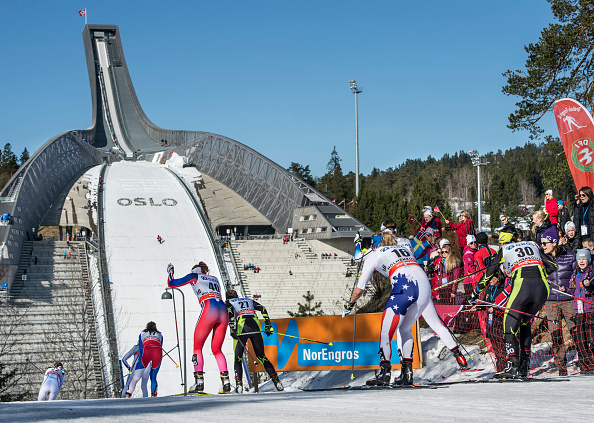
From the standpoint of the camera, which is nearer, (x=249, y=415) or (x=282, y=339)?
(x=249, y=415)

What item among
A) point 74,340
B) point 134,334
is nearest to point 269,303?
point 134,334

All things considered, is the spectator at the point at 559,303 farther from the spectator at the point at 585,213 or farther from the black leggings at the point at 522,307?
the spectator at the point at 585,213

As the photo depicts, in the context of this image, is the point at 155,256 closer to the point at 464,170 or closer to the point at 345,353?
the point at 345,353

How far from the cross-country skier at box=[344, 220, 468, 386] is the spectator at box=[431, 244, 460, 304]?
3631mm

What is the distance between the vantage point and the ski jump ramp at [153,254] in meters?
25.1

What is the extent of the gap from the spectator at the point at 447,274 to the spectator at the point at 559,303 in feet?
6.07

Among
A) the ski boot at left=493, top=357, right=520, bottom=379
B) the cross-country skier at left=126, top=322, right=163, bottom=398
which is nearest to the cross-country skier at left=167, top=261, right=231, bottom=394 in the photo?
the cross-country skier at left=126, top=322, right=163, bottom=398

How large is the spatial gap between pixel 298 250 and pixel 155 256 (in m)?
8.57

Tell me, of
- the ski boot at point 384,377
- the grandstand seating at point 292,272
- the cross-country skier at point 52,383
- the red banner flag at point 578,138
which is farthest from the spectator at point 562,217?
the grandstand seating at point 292,272

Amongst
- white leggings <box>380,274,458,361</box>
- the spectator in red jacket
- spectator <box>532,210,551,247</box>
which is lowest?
white leggings <box>380,274,458,361</box>

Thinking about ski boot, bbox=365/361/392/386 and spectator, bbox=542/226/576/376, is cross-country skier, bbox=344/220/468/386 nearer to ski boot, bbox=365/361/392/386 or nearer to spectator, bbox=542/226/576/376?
ski boot, bbox=365/361/392/386

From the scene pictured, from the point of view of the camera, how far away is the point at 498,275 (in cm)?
733

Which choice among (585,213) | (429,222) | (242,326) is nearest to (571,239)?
(585,213)

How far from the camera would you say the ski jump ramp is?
25141 mm
